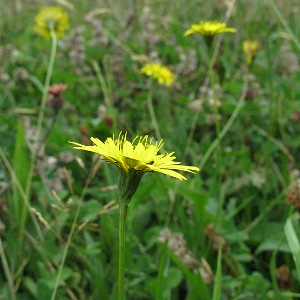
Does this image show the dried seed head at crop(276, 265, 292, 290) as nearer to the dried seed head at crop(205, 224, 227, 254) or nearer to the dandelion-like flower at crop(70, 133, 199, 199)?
the dried seed head at crop(205, 224, 227, 254)

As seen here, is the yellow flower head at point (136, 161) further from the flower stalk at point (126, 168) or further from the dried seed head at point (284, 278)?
the dried seed head at point (284, 278)

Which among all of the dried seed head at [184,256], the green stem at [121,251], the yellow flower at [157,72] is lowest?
the dried seed head at [184,256]

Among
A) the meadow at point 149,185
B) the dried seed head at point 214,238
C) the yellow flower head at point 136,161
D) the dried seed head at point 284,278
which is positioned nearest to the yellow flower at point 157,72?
the meadow at point 149,185

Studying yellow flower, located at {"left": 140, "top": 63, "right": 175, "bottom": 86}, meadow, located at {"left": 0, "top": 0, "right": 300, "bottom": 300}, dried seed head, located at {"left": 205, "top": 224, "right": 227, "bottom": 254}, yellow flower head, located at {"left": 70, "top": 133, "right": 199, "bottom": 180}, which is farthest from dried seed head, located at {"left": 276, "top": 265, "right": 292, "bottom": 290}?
yellow flower, located at {"left": 140, "top": 63, "right": 175, "bottom": 86}

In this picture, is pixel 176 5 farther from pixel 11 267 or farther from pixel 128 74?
pixel 11 267

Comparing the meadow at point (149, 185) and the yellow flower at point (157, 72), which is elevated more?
the yellow flower at point (157, 72)

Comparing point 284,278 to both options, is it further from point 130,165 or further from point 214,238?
point 130,165

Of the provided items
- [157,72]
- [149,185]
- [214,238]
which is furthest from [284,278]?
[157,72]

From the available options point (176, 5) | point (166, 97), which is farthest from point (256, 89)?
point (176, 5)
